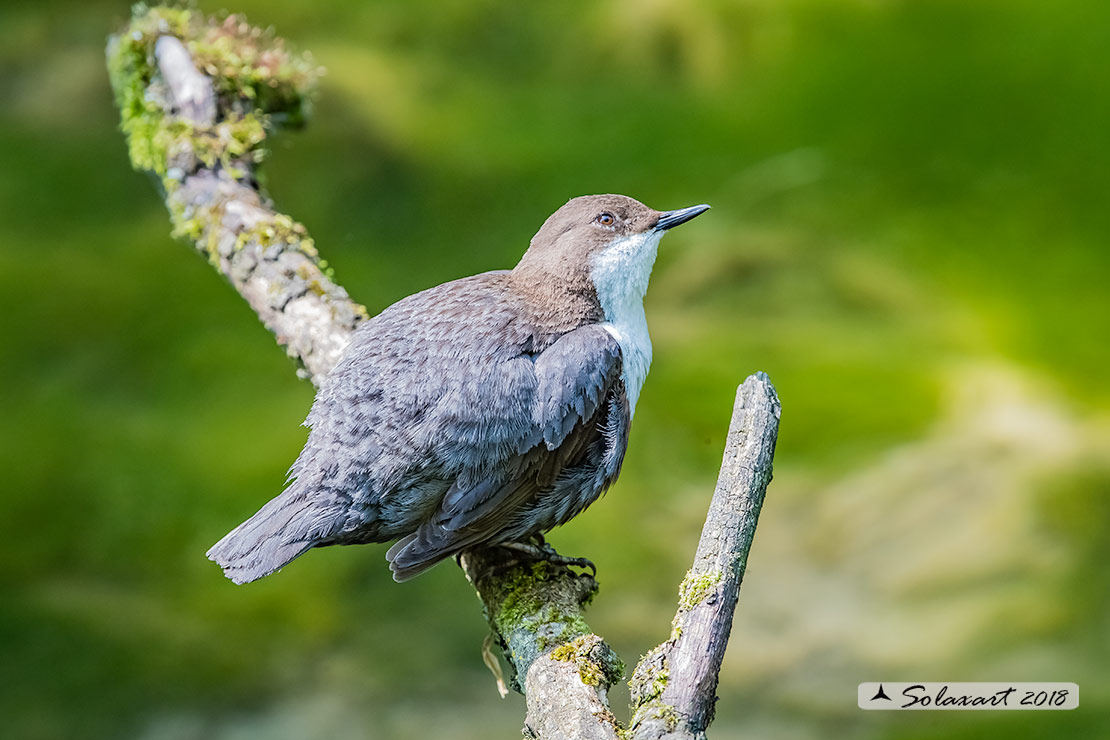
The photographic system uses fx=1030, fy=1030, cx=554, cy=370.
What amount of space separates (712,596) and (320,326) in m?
1.37

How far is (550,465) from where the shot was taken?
94.5 inches

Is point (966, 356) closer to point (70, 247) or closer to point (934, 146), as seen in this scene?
point (934, 146)

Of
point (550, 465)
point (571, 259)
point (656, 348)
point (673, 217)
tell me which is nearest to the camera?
point (550, 465)

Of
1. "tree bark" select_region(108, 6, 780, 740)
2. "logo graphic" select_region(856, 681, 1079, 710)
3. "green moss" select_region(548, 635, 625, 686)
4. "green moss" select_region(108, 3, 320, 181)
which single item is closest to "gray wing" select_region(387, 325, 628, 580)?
"tree bark" select_region(108, 6, 780, 740)

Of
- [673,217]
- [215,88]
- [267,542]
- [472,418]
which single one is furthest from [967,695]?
[215,88]

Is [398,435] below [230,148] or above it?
below

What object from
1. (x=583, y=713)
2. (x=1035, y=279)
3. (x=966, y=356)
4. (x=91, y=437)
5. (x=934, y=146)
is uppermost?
(x=934, y=146)

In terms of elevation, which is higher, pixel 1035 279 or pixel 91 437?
pixel 1035 279

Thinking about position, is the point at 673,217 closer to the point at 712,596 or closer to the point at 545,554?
the point at 545,554

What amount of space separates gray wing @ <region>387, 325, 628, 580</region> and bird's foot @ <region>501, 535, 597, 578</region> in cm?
5

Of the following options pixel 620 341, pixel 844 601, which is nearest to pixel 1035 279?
pixel 844 601

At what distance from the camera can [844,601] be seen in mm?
5000

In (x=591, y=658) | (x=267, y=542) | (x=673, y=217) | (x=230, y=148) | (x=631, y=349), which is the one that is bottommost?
(x=591, y=658)

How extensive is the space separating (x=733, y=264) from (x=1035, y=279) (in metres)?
1.69
